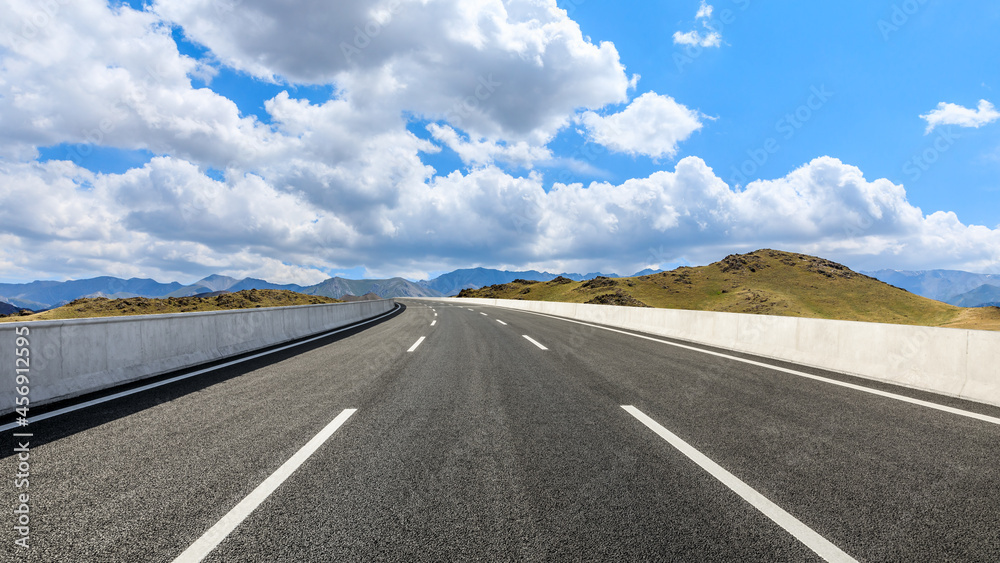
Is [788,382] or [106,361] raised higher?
[106,361]

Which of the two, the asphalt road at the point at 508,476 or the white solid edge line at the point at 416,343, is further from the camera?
the white solid edge line at the point at 416,343

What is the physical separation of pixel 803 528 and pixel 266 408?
5012 millimetres

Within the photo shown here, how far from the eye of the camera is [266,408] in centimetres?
503

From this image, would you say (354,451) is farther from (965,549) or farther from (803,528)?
(965,549)

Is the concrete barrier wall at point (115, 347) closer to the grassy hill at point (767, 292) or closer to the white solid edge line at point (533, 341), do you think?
the white solid edge line at point (533, 341)

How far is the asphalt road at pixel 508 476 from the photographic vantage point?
2336mm

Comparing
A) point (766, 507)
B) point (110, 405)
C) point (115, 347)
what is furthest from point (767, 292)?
point (110, 405)

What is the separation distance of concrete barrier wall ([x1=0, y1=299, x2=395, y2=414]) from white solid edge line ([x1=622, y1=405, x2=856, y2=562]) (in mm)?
6976

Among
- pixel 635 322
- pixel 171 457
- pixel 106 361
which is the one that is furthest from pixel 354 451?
pixel 635 322

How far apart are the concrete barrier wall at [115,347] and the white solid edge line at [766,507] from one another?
6.98 metres

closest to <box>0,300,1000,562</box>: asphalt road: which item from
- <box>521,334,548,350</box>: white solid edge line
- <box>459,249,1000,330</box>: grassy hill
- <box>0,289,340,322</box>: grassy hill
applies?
<box>521,334,548,350</box>: white solid edge line

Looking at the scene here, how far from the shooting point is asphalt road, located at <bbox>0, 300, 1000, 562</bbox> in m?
2.34

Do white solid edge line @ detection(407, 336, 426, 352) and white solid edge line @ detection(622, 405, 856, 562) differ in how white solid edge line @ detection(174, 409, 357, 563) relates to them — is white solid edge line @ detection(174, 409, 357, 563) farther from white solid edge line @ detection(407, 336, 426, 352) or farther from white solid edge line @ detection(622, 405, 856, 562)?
white solid edge line @ detection(407, 336, 426, 352)

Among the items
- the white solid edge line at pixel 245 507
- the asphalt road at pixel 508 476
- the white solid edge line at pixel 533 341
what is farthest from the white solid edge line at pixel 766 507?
the white solid edge line at pixel 533 341
